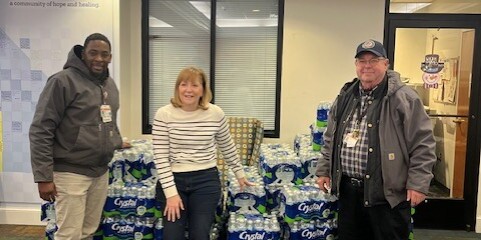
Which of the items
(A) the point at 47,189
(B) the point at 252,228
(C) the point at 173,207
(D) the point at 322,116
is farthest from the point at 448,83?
(A) the point at 47,189

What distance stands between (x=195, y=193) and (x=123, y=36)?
2.10 m

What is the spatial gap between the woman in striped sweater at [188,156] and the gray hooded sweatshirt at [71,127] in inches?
13.9

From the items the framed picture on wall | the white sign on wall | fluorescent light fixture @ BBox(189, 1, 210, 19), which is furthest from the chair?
the framed picture on wall

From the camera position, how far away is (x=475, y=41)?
396cm

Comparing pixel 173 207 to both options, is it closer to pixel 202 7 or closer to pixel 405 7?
pixel 202 7

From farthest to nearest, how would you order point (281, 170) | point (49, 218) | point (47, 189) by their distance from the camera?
point (281, 170), point (49, 218), point (47, 189)

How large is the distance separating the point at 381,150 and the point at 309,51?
81.3 inches

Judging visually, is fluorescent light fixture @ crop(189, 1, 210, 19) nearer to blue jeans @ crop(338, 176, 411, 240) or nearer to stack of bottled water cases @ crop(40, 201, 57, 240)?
stack of bottled water cases @ crop(40, 201, 57, 240)

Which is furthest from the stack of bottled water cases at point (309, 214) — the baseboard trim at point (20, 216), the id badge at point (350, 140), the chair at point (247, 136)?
the baseboard trim at point (20, 216)

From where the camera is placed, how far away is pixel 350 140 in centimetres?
238

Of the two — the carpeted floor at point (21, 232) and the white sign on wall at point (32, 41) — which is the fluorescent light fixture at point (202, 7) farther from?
the carpeted floor at point (21, 232)

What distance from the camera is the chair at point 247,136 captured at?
3893 millimetres

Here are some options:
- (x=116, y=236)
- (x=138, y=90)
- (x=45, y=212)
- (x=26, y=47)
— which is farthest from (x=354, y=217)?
(x=26, y=47)

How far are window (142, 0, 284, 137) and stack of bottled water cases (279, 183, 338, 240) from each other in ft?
5.07
